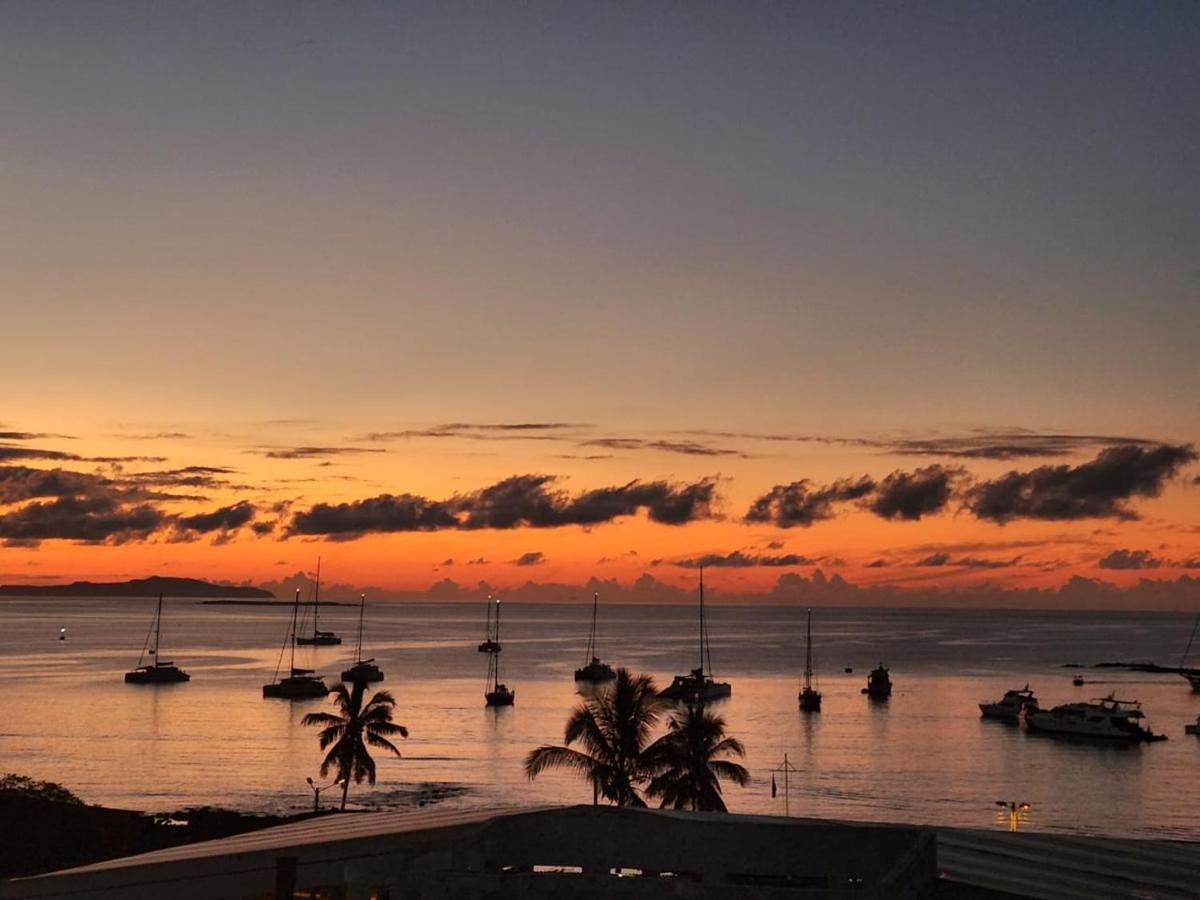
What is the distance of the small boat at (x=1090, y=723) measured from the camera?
11900 centimetres

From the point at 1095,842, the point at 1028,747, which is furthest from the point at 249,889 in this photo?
the point at 1028,747

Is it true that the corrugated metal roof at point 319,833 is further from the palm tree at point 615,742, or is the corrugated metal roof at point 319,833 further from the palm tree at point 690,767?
the palm tree at point 690,767

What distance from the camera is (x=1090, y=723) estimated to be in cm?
12112

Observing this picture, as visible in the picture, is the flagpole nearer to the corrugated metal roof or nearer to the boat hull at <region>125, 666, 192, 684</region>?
the corrugated metal roof

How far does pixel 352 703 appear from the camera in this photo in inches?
2367

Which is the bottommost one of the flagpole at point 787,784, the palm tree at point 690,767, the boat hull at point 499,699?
the flagpole at point 787,784

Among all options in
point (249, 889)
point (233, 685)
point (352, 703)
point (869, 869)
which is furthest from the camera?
point (233, 685)

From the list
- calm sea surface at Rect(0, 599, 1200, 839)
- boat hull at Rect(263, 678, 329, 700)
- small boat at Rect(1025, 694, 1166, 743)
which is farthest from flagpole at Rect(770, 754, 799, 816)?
boat hull at Rect(263, 678, 329, 700)

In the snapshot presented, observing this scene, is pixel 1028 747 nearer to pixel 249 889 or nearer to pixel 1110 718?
pixel 1110 718

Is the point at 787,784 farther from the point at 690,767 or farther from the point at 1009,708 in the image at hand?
the point at 1009,708

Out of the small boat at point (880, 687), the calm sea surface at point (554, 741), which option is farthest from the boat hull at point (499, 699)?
the small boat at point (880, 687)

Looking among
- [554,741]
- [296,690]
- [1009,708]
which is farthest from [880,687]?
[296,690]

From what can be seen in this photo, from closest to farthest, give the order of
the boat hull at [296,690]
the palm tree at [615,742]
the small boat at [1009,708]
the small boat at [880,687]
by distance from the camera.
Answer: the palm tree at [615,742], the small boat at [1009,708], the boat hull at [296,690], the small boat at [880,687]

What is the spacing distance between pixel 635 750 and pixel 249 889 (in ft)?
87.0
